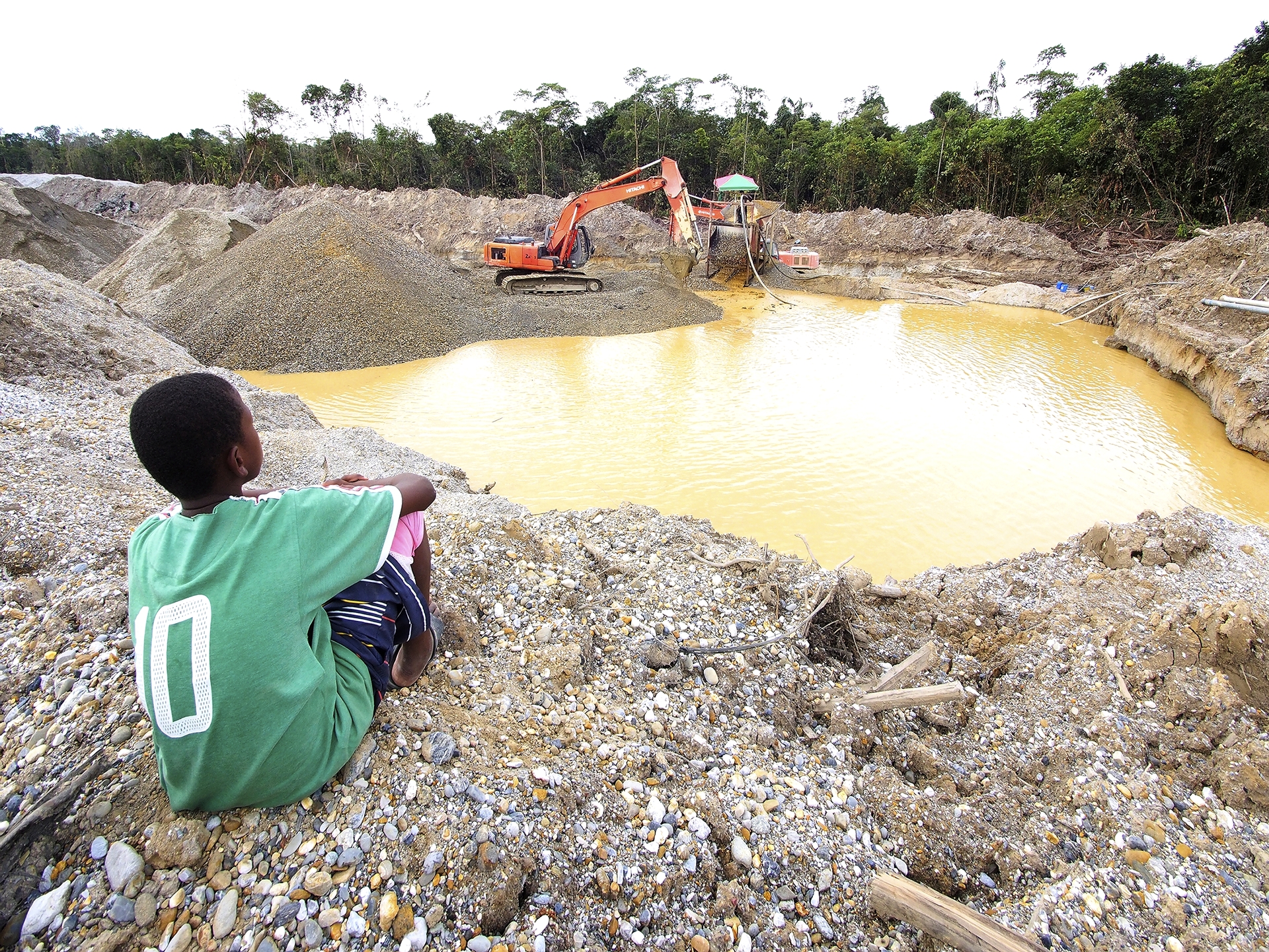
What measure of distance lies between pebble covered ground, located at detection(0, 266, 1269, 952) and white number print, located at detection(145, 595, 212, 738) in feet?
1.10

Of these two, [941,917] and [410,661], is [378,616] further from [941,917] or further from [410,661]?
[941,917]

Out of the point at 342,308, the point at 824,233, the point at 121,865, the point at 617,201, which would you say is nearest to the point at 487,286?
the point at 617,201

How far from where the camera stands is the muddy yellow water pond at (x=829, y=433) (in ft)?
19.6

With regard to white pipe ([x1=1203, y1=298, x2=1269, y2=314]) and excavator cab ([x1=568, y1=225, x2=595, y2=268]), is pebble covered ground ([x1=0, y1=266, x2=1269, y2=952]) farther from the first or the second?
excavator cab ([x1=568, y1=225, x2=595, y2=268])

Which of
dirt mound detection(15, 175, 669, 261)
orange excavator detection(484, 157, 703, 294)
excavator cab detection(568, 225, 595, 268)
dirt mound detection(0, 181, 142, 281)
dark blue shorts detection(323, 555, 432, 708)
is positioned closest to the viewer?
dark blue shorts detection(323, 555, 432, 708)

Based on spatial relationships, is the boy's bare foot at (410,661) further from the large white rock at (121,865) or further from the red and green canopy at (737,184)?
the red and green canopy at (737,184)

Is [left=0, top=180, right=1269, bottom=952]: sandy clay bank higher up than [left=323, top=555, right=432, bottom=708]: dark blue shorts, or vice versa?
[left=323, top=555, right=432, bottom=708]: dark blue shorts

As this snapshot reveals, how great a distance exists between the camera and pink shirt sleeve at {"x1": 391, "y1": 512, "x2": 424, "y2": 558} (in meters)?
1.97

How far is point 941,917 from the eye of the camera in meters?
1.62

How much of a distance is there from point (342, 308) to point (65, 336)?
5.15m

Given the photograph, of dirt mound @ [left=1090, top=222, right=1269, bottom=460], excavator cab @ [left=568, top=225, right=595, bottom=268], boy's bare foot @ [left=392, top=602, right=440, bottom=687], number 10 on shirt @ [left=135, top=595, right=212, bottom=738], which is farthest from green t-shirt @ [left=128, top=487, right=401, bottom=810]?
excavator cab @ [left=568, top=225, right=595, bottom=268]

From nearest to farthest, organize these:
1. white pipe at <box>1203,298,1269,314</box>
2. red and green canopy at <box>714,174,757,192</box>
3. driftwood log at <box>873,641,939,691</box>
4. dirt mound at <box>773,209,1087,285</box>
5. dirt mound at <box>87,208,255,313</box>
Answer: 1. driftwood log at <box>873,641,939,691</box>
2. white pipe at <box>1203,298,1269,314</box>
3. dirt mound at <box>87,208,255,313</box>
4. dirt mound at <box>773,209,1087,285</box>
5. red and green canopy at <box>714,174,757,192</box>

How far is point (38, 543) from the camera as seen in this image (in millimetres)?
2869

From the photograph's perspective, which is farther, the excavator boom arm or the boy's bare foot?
the excavator boom arm
